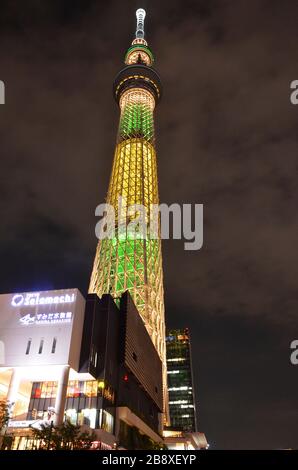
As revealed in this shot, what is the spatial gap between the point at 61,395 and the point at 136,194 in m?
69.3

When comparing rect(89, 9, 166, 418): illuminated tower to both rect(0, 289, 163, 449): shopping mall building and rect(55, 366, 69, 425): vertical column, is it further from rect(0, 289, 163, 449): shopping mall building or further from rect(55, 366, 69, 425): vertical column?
rect(55, 366, 69, 425): vertical column

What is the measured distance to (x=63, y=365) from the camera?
4044cm

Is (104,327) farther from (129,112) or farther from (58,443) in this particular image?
(129,112)

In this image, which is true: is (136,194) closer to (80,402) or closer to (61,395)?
(80,402)

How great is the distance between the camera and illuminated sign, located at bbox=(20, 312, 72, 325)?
43094 mm

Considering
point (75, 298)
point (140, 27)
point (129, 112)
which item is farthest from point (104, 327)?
point (140, 27)

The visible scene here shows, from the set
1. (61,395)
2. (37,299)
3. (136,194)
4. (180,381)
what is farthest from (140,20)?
(180,381)

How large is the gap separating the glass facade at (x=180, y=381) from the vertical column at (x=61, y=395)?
474 feet

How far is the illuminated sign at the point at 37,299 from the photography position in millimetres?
44566

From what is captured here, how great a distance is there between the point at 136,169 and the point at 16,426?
78.3 m

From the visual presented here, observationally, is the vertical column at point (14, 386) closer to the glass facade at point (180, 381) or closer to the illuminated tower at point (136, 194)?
the illuminated tower at point (136, 194)

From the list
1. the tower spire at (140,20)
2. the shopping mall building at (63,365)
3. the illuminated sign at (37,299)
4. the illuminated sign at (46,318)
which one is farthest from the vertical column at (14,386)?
the tower spire at (140,20)
